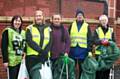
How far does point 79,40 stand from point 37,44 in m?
1.35

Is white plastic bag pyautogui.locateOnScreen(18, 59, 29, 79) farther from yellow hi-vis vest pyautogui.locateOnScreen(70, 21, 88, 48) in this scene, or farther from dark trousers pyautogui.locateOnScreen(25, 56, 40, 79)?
yellow hi-vis vest pyautogui.locateOnScreen(70, 21, 88, 48)

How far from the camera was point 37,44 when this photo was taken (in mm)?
9570

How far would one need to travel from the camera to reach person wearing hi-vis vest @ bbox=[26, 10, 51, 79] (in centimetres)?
957

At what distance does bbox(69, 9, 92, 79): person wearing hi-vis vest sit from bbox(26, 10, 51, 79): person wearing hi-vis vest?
3.61ft

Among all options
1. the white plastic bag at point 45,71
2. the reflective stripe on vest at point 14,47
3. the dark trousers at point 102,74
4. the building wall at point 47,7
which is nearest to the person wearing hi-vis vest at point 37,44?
the white plastic bag at point 45,71

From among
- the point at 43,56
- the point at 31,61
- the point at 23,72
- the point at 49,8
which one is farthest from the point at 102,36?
the point at 49,8

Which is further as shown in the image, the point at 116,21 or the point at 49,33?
the point at 116,21

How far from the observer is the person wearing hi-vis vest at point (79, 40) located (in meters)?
10.6

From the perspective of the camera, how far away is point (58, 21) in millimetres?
10117

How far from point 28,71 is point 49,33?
91 cm

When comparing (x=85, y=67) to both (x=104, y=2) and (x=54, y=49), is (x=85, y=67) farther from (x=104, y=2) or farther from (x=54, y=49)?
(x=104, y=2)

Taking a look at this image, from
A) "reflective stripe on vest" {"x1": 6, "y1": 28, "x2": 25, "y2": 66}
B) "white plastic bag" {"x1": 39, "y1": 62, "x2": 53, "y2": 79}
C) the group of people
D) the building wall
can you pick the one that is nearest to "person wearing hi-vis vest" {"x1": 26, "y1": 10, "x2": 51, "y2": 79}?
the group of people

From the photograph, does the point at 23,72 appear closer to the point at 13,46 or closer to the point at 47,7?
the point at 13,46

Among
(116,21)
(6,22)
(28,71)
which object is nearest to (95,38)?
(28,71)
